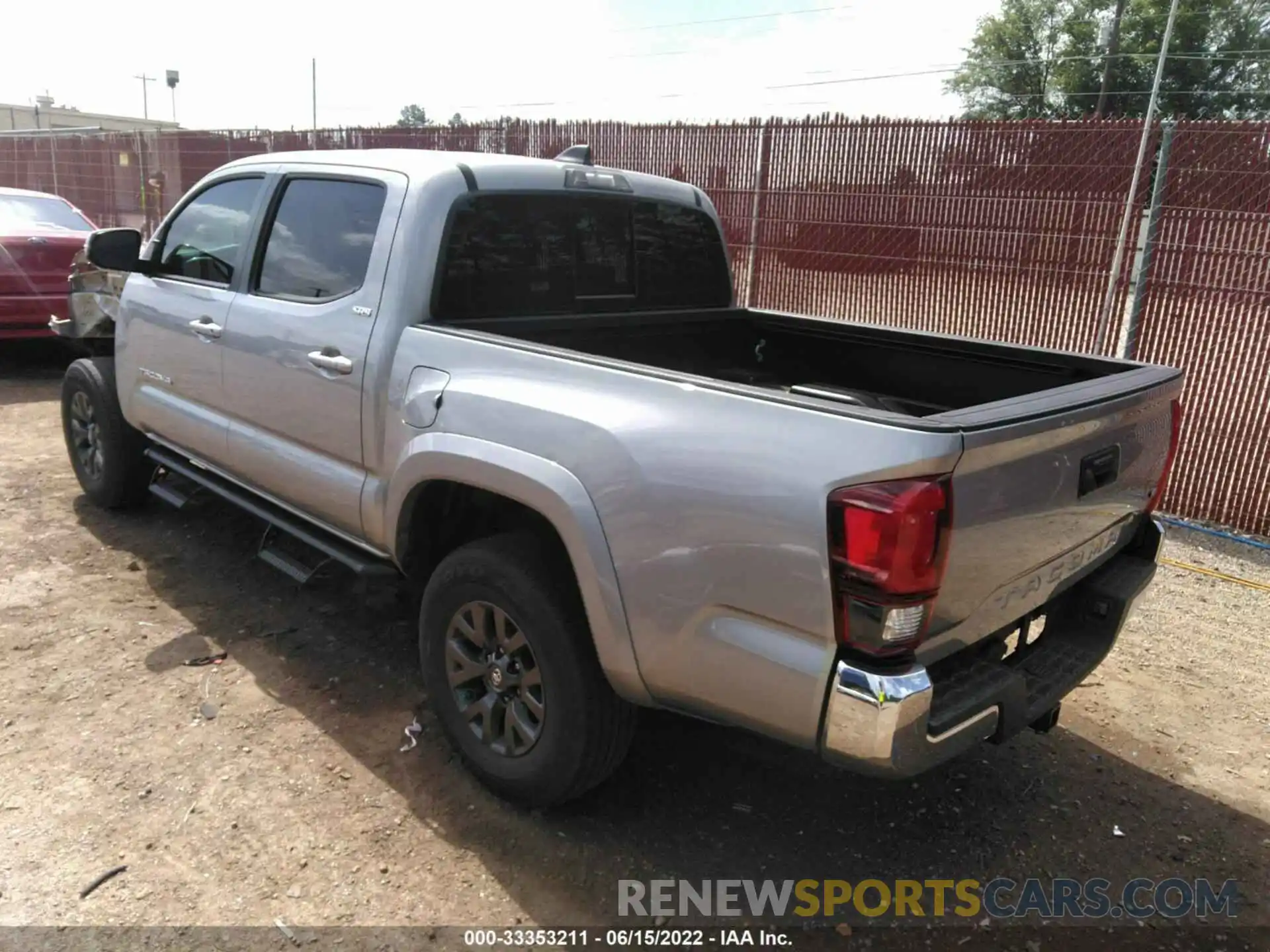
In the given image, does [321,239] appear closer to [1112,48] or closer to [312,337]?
[312,337]

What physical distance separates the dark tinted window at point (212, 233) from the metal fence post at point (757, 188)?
4.58m

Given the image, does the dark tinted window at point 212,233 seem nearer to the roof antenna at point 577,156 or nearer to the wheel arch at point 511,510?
the roof antenna at point 577,156

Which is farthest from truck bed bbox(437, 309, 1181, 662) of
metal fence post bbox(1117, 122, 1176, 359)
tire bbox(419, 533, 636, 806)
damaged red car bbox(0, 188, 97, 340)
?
damaged red car bbox(0, 188, 97, 340)

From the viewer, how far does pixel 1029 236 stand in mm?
6332

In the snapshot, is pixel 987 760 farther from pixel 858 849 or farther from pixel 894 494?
pixel 894 494

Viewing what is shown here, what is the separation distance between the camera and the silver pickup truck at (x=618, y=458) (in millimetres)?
2051

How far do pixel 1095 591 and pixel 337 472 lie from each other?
8.32 ft

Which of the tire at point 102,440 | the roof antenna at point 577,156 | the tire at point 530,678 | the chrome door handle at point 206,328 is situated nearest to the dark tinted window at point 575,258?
the roof antenna at point 577,156

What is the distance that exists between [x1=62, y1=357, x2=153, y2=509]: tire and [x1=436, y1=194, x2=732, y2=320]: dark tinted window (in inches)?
107

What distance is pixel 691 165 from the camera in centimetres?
816

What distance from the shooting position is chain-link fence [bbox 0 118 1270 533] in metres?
5.56

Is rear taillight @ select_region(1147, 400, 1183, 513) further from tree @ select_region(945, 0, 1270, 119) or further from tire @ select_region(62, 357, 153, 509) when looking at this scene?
tree @ select_region(945, 0, 1270, 119)

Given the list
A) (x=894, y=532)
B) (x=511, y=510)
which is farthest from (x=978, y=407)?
(x=511, y=510)

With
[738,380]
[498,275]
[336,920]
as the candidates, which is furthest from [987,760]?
[498,275]
